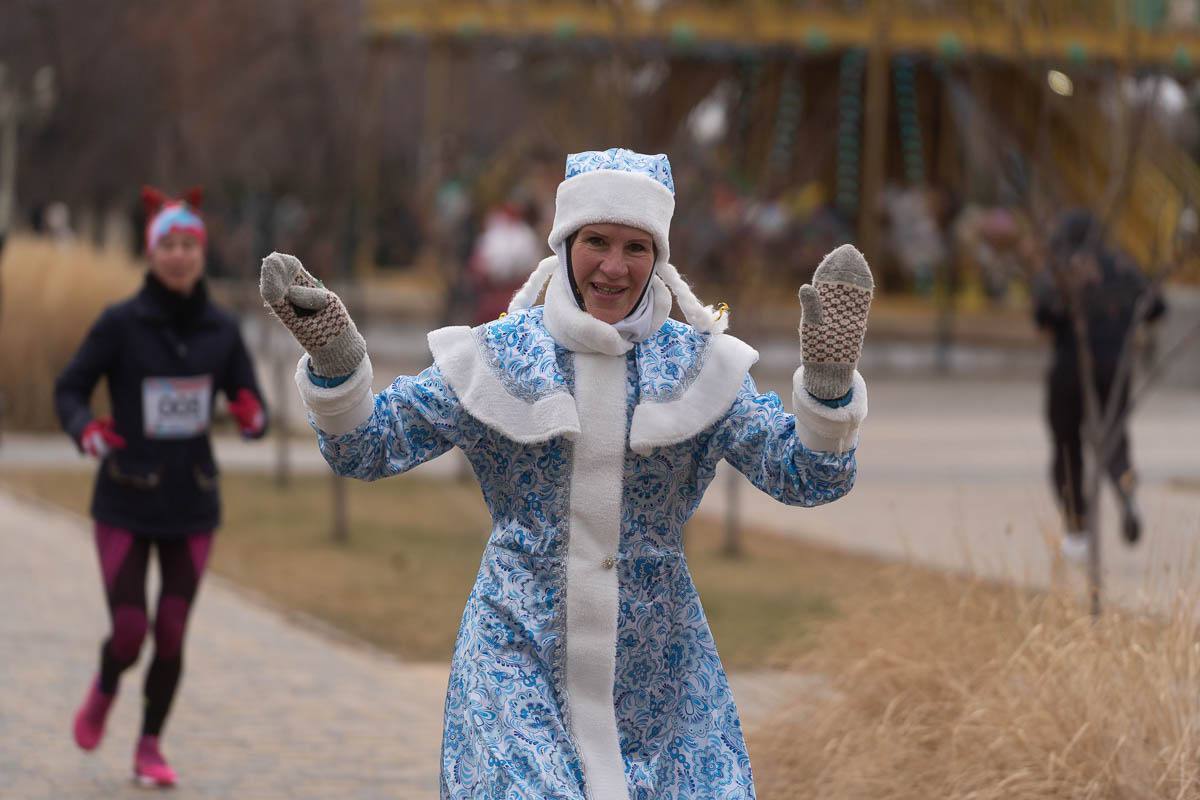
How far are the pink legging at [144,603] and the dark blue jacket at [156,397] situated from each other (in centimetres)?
7

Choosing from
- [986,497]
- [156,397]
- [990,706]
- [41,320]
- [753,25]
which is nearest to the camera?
[990,706]

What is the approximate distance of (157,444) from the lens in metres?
6.85

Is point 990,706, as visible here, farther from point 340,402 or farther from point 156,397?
point 156,397

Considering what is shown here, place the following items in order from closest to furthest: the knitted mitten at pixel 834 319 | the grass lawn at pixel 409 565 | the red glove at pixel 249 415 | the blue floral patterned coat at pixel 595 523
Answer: the knitted mitten at pixel 834 319, the blue floral patterned coat at pixel 595 523, the red glove at pixel 249 415, the grass lawn at pixel 409 565

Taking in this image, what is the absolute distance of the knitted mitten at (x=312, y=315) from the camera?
4168 millimetres

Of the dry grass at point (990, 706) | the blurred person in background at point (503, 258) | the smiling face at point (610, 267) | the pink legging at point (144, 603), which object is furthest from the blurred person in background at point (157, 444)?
the blurred person in background at point (503, 258)

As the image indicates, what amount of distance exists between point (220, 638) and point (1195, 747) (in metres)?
5.22

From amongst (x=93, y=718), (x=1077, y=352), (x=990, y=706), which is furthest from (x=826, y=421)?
(x=1077, y=352)

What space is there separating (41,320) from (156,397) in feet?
39.5

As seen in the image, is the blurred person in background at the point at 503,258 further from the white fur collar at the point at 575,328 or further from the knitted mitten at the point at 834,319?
the knitted mitten at the point at 834,319

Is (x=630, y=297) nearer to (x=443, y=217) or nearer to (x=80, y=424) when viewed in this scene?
(x=80, y=424)

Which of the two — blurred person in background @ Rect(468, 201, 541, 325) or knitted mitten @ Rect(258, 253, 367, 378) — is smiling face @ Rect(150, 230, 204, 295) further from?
blurred person in background @ Rect(468, 201, 541, 325)

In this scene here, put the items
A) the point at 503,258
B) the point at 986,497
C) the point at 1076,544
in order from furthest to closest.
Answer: the point at 503,258
the point at 986,497
the point at 1076,544

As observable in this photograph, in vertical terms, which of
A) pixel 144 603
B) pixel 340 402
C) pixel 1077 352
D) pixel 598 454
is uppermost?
pixel 340 402
